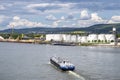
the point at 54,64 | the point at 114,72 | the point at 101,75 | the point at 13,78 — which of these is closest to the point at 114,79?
the point at 101,75

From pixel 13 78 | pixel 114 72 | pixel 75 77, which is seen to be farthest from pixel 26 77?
pixel 114 72

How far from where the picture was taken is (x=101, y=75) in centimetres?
5956

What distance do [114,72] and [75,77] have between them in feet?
32.6

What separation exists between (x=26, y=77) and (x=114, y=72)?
14.7m

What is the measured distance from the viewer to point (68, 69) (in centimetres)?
6475

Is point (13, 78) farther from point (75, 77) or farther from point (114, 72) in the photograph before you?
point (114, 72)

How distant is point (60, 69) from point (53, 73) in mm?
4446

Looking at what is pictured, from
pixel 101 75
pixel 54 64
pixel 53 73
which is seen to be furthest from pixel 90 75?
pixel 54 64

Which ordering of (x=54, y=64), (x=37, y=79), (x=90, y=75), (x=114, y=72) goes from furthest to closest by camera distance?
(x=54, y=64), (x=114, y=72), (x=90, y=75), (x=37, y=79)

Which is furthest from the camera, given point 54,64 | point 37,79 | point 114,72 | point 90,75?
point 54,64

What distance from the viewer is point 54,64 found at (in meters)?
76.3

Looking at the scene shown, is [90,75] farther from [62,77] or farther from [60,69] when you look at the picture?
[60,69]

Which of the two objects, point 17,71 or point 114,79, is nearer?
point 114,79

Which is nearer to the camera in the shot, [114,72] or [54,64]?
[114,72]
